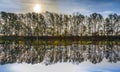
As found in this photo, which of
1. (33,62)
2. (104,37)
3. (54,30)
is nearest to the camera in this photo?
(33,62)

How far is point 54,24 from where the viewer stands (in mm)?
67000

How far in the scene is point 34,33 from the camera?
64.1 meters

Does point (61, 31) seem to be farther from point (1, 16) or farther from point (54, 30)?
point (1, 16)

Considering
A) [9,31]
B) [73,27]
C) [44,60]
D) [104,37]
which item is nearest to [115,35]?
[104,37]

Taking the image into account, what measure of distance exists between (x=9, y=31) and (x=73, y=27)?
37.0ft

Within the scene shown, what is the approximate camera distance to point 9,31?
64.5 m

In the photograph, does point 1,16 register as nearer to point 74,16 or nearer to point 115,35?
point 74,16

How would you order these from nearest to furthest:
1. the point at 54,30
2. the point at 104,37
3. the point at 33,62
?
the point at 33,62 → the point at 104,37 → the point at 54,30

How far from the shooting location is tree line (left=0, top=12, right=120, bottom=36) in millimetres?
64438

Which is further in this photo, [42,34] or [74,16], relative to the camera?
[74,16]

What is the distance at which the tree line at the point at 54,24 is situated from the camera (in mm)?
64438

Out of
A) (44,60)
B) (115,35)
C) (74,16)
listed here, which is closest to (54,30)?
(74,16)

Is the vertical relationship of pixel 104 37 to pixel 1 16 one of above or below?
below

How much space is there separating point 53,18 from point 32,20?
3732 mm
